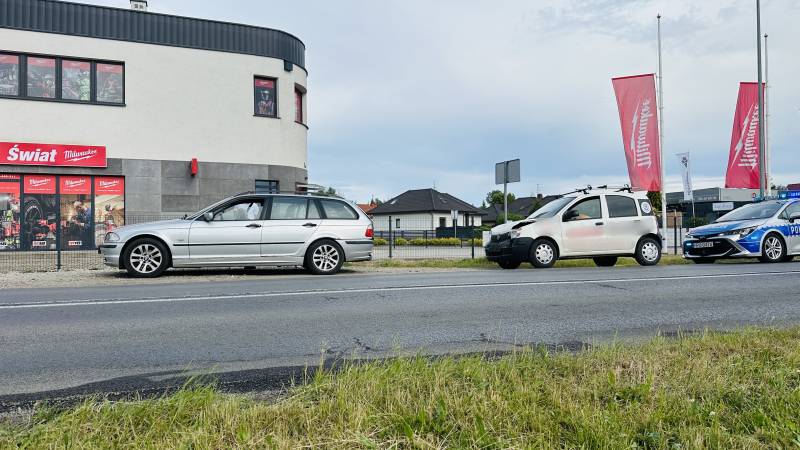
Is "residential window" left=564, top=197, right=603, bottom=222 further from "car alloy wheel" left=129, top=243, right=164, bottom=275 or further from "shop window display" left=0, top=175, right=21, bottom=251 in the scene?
"shop window display" left=0, top=175, right=21, bottom=251

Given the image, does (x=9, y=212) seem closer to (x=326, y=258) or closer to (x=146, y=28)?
(x=146, y=28)

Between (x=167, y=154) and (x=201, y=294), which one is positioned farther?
(x=167, y=154)

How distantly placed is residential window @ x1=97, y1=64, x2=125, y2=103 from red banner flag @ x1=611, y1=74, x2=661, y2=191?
1768 centimetres

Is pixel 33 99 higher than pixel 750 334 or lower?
higher

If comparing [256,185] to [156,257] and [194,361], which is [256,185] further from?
[194,361]

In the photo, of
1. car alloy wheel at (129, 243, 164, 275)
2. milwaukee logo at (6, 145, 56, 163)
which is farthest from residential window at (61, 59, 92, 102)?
car alloy wheel at (129, 243, 164, 275)

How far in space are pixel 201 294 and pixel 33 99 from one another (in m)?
15.8

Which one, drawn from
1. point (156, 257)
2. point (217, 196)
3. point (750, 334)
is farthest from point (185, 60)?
point (750, 334)

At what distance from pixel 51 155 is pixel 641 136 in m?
20.4

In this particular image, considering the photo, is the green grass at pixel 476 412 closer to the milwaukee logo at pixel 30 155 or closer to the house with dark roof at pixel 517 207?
the milwaukee logo at pixel 30 155

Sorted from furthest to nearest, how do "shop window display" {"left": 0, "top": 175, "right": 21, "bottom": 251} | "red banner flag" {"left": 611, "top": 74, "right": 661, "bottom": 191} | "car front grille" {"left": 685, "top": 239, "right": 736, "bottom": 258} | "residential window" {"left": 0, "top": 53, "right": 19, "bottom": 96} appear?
"red banner flag" {"left": 611, "top": 74, "right": 661, "bottom": 191} → "residential window" {"left": 0, "top": 53, "right": 19, "bottom": 96} → "shop window display" {"left": 0, "top": 175, "right": 21, "bottom": 251} → "car front grille" {"left": 685, "top": 239, "right": 736, "bottom": 258}

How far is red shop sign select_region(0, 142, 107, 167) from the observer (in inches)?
765

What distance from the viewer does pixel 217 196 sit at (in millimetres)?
22281

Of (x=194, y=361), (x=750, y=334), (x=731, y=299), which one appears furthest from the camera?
(x=731, y=299)
